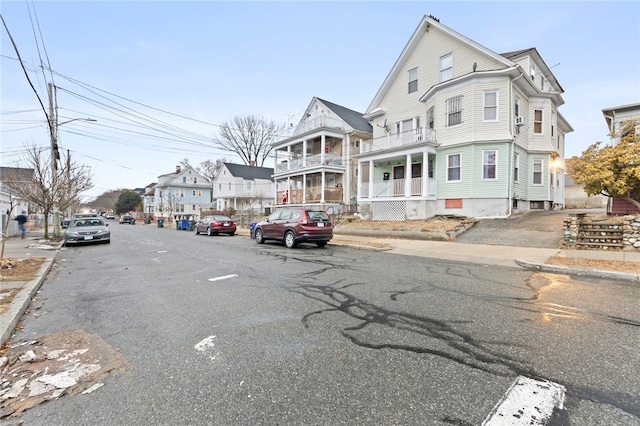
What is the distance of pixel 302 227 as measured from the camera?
1237 centimetres

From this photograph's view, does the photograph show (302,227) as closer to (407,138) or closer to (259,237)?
(259,237)

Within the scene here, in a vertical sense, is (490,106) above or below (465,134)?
above

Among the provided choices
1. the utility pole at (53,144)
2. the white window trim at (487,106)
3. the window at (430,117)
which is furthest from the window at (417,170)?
the utility pole at (53,144)

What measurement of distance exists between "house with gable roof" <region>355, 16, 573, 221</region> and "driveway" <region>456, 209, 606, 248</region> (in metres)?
1.53

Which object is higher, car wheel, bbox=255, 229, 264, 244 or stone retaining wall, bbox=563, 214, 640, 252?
stone retaining wall, bbox=563, 214, 640, 252

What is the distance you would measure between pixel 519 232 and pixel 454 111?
815cm

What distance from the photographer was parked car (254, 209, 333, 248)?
1238 cm

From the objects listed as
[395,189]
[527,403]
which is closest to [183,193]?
[395,189]

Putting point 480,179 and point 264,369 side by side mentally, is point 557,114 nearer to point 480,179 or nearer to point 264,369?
point 480,179

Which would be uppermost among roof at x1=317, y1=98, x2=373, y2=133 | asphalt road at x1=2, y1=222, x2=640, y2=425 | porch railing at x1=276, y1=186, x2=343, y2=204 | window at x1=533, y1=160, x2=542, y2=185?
roof at x1=317, y1=98, x2=373, y2=133

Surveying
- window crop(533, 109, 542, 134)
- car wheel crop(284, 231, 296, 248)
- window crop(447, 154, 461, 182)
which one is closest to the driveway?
window crop(447, 154, 461, 182)

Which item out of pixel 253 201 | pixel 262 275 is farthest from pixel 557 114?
pixel 253 201

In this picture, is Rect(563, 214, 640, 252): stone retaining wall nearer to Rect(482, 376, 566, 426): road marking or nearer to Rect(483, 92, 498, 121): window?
Rect(483, 92, 498, 121): window

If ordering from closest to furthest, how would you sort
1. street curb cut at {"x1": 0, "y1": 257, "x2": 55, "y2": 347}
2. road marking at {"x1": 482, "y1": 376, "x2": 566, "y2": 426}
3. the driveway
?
road marking at {"x1": 482, "y1": 376, "x2": 566, "y2": 426}
street curb cut at {"x1": 0, "y1": 257, "x2": 55, "y2": 347}
the driveway
